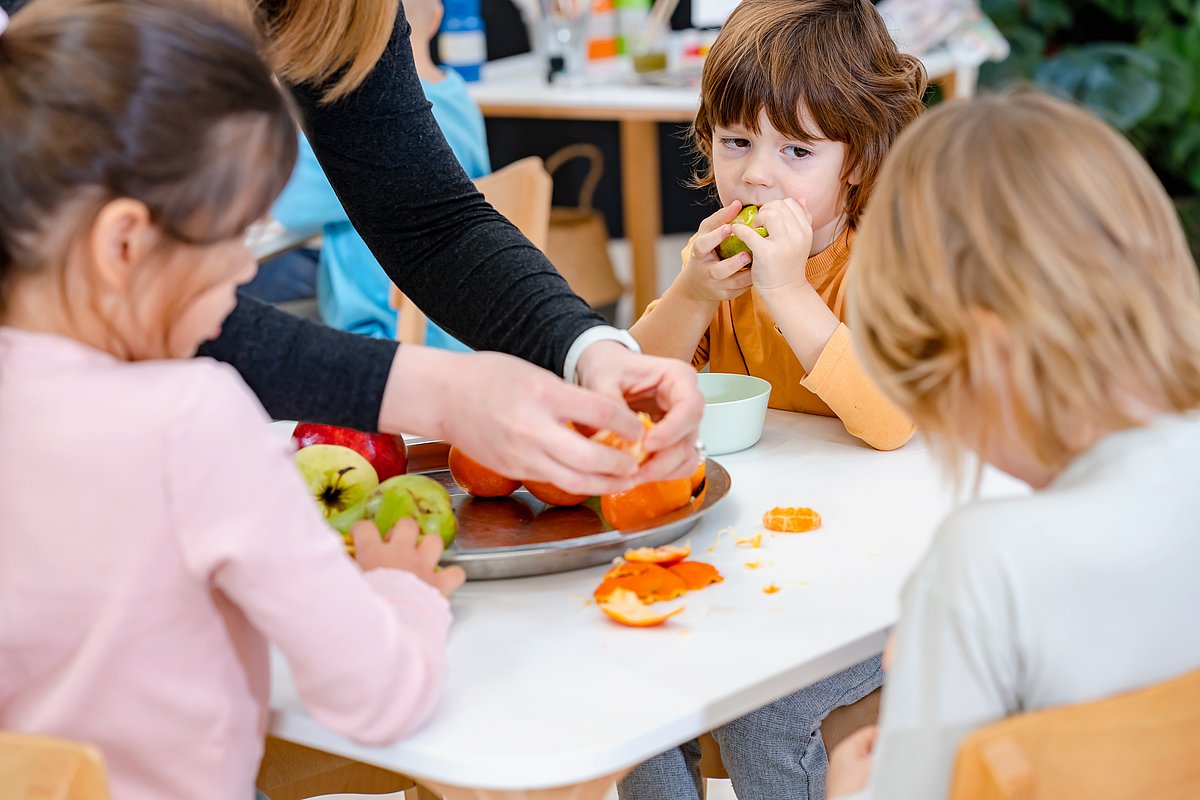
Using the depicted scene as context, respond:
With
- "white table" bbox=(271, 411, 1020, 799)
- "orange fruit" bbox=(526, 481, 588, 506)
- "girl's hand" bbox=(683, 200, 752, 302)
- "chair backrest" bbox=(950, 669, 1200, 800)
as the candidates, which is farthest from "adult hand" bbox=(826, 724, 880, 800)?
"girl's hand" bbox=(683, 200, 752, 302)

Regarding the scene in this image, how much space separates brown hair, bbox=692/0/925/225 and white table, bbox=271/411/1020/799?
1.72 feet

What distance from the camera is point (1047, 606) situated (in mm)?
734

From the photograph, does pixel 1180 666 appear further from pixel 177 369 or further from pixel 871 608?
pixel 177 369

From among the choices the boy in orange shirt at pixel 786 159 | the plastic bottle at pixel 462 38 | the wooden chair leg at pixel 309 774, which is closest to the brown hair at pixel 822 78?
the boy in orange shirt at pixel 786 159

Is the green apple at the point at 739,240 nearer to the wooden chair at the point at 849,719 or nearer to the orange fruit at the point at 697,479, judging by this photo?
the orange fruit at the point at 697,479

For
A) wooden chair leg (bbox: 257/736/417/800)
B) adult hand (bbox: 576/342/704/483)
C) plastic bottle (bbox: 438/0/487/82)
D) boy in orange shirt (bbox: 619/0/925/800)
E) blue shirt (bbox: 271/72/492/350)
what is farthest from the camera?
plastic bottle (bbox: 438/0/487/82)

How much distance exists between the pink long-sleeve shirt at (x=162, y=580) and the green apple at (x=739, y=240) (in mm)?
742

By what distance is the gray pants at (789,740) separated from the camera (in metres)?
1.18

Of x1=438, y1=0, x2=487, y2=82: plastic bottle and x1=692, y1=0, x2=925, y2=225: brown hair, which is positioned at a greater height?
x1=692, y1=0, x2=925, y2=225: brown hair

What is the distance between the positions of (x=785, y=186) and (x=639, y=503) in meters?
0.60

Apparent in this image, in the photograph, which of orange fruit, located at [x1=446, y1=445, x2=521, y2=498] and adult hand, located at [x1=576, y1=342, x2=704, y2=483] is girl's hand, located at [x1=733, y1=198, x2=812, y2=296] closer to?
adult hand, located at [x1=576, y1=342, x2=704, y2=483]

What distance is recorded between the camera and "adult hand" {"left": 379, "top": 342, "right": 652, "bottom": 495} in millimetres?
975

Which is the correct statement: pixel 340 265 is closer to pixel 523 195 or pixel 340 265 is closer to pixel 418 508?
pixel 523 195

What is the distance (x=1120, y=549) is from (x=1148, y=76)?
343 centimetres
